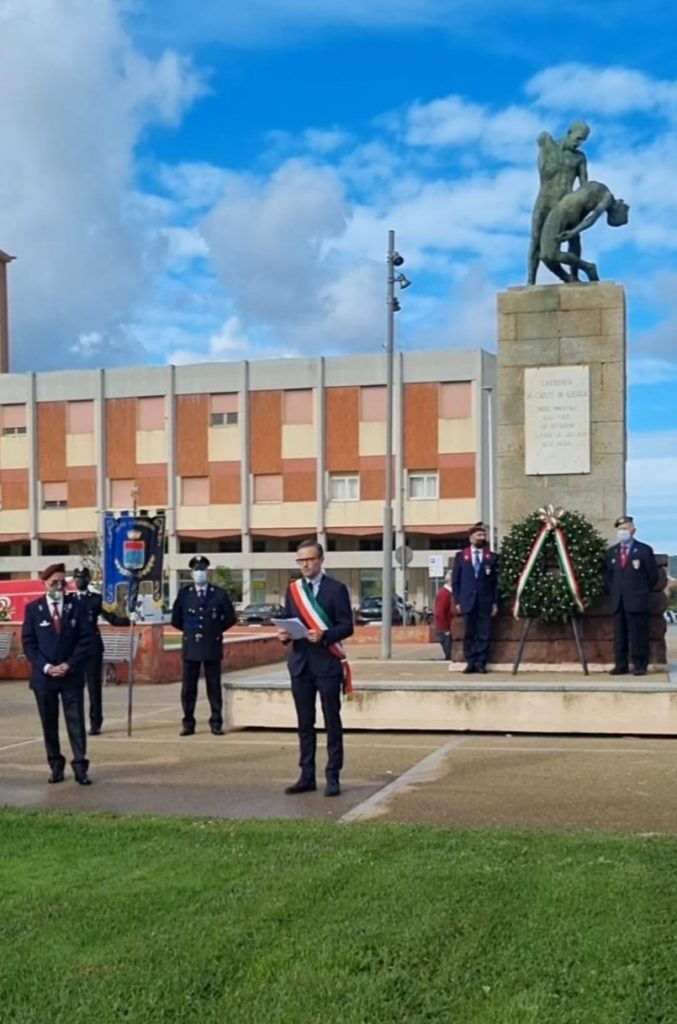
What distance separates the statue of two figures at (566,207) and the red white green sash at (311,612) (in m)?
7.34

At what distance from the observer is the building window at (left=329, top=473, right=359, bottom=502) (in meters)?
68.2

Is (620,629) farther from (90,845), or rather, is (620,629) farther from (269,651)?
(269,651)

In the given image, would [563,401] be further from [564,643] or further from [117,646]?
[117,646]

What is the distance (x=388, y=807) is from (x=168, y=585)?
6103 cm

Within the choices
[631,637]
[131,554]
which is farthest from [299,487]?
[631,637]

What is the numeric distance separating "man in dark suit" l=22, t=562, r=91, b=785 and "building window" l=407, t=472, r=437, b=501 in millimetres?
56607

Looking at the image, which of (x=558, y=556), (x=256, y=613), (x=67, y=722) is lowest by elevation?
(x=256, y=613)

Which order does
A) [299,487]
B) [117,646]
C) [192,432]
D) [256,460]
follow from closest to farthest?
[117,646], [299,487], [256,460], [192,432]

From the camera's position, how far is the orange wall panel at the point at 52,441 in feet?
237

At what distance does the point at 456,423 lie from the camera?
218ft

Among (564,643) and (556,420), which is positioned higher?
(556,420)

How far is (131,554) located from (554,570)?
7.76 metres

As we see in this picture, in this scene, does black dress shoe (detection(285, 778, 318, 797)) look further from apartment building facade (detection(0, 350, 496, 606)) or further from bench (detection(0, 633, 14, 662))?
apartment building facade (detection(0, 350, 496, 606))

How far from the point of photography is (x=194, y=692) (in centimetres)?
1352
